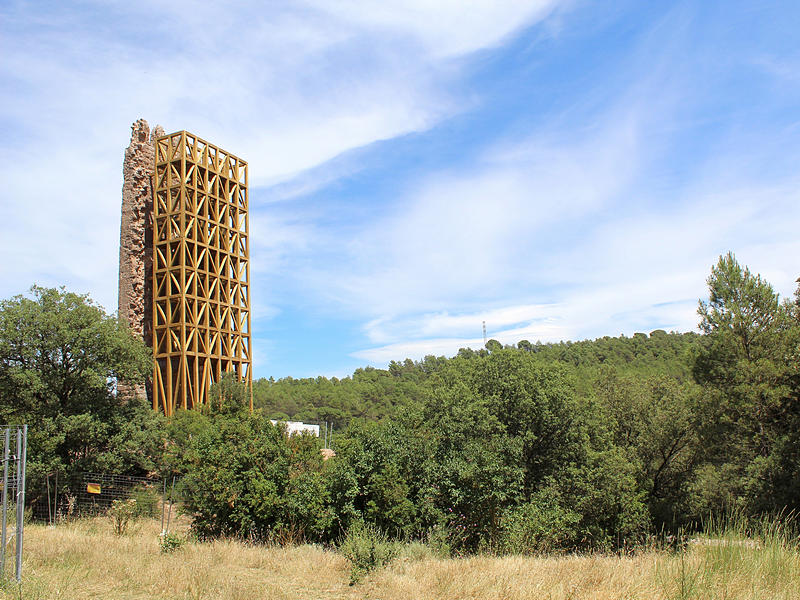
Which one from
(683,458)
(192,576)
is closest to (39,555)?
(192,576)

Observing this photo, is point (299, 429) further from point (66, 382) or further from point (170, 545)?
point (170, 545)

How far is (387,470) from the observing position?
45.5ft

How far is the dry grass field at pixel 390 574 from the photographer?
5215mm

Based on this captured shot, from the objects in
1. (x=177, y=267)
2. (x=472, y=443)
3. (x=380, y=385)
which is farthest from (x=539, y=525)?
(x=380, y=385)

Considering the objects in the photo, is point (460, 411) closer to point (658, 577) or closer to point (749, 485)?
point (658, 577)

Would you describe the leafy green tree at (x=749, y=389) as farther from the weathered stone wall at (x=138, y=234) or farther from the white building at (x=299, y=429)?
the weathered stone wall at (x=138, y=234)

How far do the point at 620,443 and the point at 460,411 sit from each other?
17.2 meters

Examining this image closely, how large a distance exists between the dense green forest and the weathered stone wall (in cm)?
614

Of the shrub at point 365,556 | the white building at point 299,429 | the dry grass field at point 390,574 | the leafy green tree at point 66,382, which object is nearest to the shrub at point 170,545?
the dry grass field at point 390,574

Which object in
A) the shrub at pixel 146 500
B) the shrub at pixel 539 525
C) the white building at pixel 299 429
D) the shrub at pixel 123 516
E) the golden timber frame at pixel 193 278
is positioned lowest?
the shrub at pixel 539 525

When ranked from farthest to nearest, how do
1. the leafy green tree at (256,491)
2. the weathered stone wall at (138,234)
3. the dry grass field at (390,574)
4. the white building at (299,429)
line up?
the weathered stone wall at (138,234)
the white building at (299,429)
the leafy green tree at (256,491)
the dry grass field at (390,574)

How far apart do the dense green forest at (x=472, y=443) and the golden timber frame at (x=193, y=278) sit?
3.03 meters

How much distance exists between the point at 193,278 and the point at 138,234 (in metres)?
3.74

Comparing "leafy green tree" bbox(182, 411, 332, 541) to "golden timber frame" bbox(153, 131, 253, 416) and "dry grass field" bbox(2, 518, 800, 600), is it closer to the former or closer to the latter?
"dry grass field" bbox(2, 518, 800, 600)
